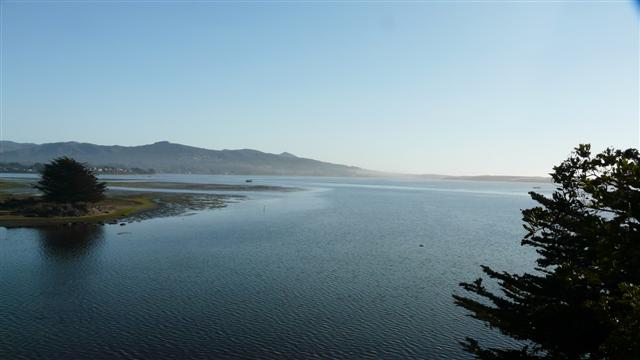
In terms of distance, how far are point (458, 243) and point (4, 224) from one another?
3479 inches

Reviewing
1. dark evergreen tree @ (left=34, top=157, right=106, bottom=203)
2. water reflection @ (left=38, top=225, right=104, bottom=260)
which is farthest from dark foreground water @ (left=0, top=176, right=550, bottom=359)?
dark evergreen tree @ (left=34, top=157, right=106, bottom=203)

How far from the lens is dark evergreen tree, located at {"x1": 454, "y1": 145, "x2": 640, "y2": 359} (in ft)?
41.7

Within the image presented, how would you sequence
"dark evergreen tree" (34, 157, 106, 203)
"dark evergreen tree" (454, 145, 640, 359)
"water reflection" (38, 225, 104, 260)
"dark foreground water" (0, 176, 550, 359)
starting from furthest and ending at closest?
1. "dark evergreen tree" (34, 157, 106, 203)
2. "water reflection" (38, 225, 104, 260)
3. "dark foreground water" (0, 176, 550, 359)
4. "dark evergreen tree" (454, 145, 640, 359)

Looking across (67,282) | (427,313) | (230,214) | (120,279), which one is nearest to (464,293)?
(427,313)

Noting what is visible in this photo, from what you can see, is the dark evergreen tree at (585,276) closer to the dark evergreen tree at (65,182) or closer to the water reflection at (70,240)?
the water reflection at (70,240)

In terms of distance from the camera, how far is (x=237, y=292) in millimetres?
47562

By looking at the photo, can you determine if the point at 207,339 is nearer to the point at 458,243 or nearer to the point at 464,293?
the point at 464,293

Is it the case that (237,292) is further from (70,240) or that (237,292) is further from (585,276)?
(70,240)

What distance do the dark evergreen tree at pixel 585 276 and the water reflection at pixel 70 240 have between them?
204ft

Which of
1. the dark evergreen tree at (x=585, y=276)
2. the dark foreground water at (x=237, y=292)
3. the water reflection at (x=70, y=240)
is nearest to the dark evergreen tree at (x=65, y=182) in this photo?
the water reflection at (x=70, y=240)

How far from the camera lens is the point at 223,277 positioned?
5381 centimetres

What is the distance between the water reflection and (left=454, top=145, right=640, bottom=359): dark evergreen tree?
62.3m

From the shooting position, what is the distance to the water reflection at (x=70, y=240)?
218 ft

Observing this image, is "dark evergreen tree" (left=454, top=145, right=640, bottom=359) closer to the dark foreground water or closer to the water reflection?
the dark foreground water
